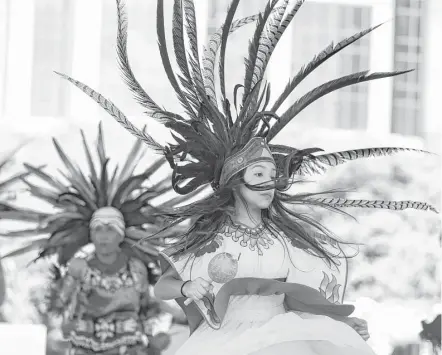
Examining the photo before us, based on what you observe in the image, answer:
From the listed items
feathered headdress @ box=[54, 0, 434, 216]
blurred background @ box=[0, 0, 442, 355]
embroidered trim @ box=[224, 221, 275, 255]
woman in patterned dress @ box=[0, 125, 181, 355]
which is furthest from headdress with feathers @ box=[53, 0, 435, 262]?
blurred background @ box=[0, 0, 442, 355]

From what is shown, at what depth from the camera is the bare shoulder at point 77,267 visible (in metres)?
4.53

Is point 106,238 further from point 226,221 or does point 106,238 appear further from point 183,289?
point 183,289

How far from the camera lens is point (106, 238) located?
14.8 ft

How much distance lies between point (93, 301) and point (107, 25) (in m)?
1.95

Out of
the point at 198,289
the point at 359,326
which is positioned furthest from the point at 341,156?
the point at 198,289

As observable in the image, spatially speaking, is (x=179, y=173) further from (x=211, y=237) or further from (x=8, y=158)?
(x=8, y=158)

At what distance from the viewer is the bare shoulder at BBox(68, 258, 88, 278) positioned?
453 cm

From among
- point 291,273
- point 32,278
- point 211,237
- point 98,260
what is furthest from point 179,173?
point 32,278

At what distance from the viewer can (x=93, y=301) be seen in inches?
177

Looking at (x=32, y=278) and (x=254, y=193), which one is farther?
(x=32, y=278)

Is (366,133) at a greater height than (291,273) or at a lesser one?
greater

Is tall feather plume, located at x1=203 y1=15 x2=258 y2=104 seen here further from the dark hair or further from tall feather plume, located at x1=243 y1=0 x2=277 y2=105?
the dark hair

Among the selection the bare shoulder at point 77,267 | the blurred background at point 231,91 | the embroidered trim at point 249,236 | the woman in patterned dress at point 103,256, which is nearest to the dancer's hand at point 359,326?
the embroidered trim at point 249,236

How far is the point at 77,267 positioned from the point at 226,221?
2.04m
